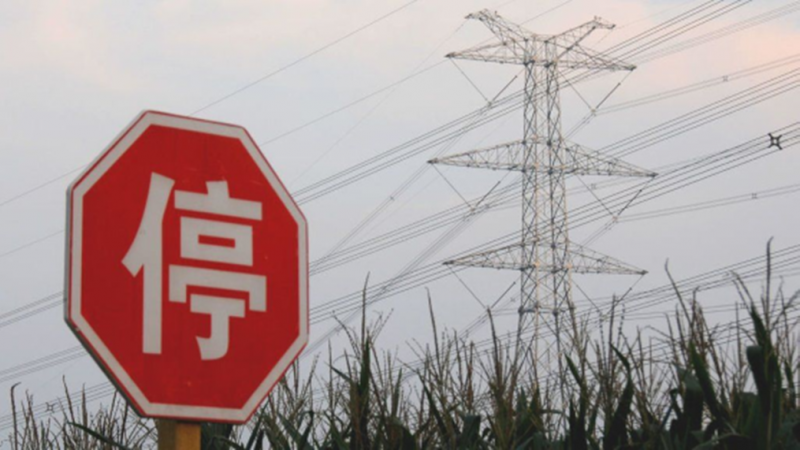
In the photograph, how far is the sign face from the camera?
10.7 feet

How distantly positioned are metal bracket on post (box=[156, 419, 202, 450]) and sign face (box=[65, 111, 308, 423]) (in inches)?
1.2

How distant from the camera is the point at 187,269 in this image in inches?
134

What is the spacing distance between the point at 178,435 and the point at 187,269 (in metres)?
0.46

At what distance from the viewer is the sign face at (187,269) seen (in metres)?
3.28

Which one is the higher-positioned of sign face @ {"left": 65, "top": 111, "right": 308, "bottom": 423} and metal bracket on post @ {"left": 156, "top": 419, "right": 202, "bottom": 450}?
sign face @ {"left": 65, "top": 111, "right": 308, "bottom": 423}

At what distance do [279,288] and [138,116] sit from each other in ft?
2.13

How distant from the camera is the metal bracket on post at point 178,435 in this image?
3250mm

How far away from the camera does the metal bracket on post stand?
128 inches

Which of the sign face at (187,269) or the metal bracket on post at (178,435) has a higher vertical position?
the sign face at (187,269)

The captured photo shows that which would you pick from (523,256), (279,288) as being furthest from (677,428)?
(523,256)

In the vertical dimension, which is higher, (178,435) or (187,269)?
(187,269)

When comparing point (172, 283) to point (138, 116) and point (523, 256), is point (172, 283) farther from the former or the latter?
point (523, 256)

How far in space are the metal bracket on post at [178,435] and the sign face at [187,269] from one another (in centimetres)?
3

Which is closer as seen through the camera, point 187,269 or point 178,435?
point 178,435
